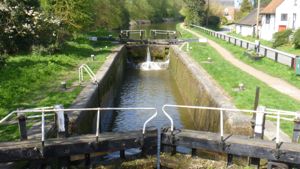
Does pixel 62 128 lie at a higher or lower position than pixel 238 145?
higher

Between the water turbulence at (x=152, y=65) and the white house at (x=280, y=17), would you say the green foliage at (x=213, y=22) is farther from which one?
the water turbulence at (x=152, y=65)

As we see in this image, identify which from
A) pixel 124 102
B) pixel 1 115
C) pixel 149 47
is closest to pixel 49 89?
pixel 1 115

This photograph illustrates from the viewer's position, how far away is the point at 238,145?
343 inches

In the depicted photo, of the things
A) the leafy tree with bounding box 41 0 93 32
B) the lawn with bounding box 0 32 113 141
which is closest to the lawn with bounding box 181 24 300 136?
the lawn with bounding box 0 32 113 141

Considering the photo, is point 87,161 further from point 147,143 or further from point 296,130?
point 296,130

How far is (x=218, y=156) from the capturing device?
33.2 feet

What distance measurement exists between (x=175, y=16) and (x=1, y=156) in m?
104

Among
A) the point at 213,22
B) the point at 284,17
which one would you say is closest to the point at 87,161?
the point at 284,17

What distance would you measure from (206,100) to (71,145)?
7.47 meters

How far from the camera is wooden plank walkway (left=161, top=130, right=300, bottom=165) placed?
823cm

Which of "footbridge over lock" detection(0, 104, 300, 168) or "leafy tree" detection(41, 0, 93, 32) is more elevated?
"leafy tree" detection(41, 0, 93, 32)

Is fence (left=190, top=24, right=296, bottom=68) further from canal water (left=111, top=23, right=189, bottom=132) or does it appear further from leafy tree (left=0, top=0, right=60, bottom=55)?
leafy tree (left=0, top=0, right=60, bottom=55)

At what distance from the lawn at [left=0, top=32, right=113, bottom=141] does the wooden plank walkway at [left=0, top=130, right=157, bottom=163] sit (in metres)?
1.16

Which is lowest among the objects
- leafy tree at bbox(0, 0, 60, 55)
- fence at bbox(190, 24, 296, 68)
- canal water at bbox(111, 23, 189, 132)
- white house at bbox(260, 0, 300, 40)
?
canal water at bbox(111, 23, 189, 132)
